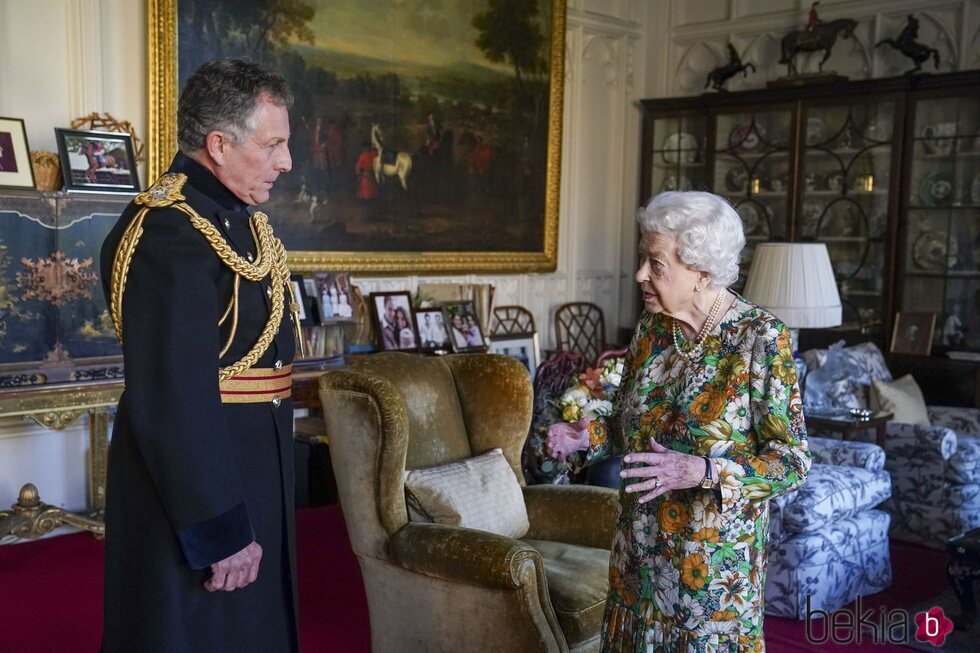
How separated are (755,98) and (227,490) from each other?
5.95 meters

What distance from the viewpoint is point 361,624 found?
3.62 meters

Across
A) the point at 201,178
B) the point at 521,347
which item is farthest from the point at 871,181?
the point at 201,178

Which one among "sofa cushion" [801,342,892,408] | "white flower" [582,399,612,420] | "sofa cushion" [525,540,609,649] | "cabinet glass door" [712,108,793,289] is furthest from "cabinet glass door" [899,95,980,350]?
"sofa cushion" [525,540,609,649]

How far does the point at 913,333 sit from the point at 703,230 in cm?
474

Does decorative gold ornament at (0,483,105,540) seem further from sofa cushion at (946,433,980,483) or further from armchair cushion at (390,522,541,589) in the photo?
sofa cushion at (946,433,980,483)

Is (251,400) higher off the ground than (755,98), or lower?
lower

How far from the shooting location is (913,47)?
6215 mm

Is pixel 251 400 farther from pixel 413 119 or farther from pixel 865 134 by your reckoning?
pixel 865 134

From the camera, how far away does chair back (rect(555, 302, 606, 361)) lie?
7.31 m

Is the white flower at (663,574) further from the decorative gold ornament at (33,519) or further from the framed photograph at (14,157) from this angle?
the framed photograph at (14,157)

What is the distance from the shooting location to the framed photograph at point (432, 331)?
6035 mm

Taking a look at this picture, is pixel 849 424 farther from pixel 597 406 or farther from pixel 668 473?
pixel 668 473

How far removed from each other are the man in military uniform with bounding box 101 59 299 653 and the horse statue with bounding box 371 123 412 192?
409 centimetres

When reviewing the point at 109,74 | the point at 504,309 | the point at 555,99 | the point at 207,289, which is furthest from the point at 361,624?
the point at 555,99
